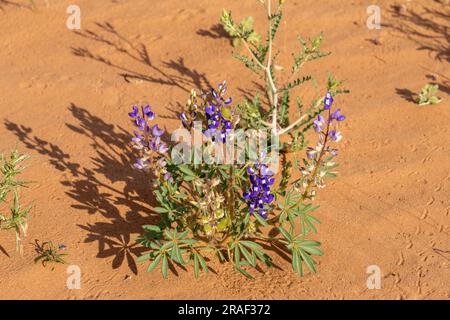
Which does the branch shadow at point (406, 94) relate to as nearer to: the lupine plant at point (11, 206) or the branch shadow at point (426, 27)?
the branch shadow at point (426, 27)

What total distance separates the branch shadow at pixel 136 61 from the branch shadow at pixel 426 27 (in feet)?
6.41

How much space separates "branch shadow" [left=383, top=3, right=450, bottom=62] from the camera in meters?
4.84

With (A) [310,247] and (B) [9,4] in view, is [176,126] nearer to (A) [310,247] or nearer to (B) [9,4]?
(A) [310,247]

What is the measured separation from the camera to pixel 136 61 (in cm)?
475

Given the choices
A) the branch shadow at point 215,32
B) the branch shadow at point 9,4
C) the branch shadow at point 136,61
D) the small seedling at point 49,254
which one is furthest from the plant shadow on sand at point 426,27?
the branch shadow at point 9,4

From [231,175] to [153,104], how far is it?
1.67 m

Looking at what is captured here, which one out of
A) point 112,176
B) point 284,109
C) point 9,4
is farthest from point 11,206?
point 9,4

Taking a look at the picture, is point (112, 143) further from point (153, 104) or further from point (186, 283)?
point (186, 283)

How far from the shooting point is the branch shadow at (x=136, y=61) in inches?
179

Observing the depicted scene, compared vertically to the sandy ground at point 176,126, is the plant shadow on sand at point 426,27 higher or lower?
higher

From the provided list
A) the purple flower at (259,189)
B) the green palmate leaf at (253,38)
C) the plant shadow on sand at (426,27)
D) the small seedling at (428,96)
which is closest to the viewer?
the purple flower at (259,189)

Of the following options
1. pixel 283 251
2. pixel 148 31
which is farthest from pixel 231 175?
pixel 148 31

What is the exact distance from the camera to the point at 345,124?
4152 mm

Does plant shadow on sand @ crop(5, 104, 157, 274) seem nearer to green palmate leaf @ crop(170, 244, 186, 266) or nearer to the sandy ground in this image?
the sandy ground
